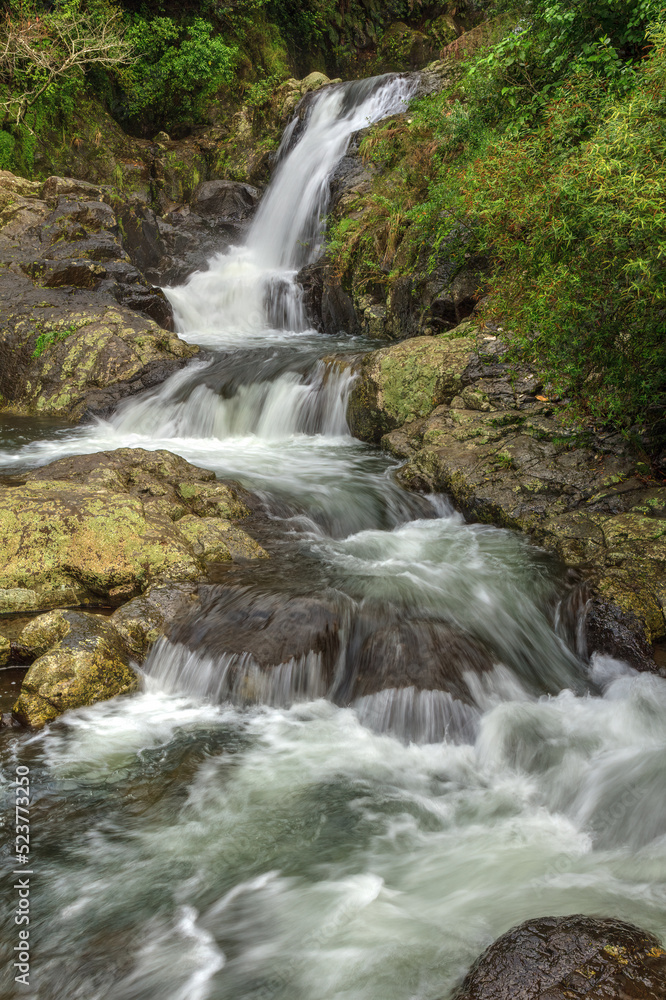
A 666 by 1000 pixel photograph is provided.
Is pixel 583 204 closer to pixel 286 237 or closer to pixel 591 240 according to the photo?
pixel 591 240

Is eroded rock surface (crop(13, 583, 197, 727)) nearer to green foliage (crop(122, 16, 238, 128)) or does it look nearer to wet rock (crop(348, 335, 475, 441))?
wet rock (crop(348, 335, 475, 441))

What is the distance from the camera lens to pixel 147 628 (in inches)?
190

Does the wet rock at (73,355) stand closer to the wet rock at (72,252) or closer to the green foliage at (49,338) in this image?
the green foliage at (49,338)

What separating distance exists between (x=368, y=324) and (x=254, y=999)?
10542 mm

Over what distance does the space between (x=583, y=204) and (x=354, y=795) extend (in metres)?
4.08

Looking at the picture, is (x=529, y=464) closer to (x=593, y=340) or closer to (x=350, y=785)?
(x=593, y=340)

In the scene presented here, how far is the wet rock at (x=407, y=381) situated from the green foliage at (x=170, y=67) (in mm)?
14597

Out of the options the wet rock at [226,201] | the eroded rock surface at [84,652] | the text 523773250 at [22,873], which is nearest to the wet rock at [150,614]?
the eroded rock surface at [84,652]

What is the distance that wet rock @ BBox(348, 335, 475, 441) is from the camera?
822cm

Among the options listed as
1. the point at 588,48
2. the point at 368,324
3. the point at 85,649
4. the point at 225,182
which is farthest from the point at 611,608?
the point at 225,182

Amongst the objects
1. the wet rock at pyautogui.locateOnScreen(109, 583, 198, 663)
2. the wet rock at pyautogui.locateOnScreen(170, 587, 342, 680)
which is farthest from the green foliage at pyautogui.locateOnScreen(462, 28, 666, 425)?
the wet rock at pyautogui.locateOnScreen(109, 583, 198, 663)

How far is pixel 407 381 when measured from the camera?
8406 mm

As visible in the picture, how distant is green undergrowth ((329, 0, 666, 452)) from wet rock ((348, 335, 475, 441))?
124 centimetres

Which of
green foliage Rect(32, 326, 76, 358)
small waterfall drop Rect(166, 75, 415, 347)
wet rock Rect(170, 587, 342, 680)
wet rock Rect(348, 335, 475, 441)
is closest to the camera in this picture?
wet rock Rect(170, 587, 342, 680)
